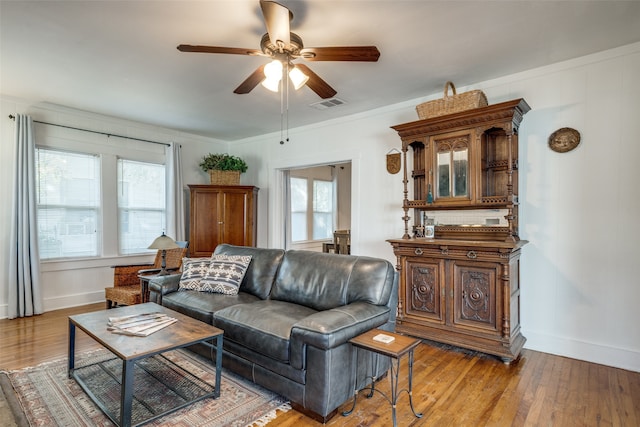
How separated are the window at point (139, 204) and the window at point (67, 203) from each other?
12.7 inches

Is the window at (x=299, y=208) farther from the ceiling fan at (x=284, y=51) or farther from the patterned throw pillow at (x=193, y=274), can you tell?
the ceiling fan at (x=284, y=51)

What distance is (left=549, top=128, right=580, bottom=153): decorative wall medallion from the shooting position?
306cm

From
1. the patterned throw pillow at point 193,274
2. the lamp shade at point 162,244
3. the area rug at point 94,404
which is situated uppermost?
the lamp shade at point 162,244

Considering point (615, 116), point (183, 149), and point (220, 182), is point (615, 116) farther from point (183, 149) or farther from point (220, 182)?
point (183, 149)

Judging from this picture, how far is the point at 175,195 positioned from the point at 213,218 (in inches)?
27.4

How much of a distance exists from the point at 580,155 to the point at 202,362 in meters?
3.72

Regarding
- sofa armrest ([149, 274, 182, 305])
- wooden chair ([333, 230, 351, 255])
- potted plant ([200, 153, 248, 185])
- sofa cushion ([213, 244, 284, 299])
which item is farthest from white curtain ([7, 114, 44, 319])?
wooden chair ([333, 230, 351, 255])

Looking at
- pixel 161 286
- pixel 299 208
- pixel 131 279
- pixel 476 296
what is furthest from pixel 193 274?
pixel 299 208

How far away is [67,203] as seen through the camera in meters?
4.59

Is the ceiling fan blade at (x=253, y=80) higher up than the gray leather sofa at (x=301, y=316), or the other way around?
the ceiling fan blade at (x=253, y=80)

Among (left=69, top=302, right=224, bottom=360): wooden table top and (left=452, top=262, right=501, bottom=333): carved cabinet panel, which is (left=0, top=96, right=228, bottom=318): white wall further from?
(left=452, top=262, right=501, bottom=333): carved cabinet panel

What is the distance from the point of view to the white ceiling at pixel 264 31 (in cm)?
230

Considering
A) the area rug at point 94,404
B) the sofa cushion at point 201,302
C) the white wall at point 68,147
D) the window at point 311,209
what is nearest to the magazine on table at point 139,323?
the sofa cushion at point 201,302

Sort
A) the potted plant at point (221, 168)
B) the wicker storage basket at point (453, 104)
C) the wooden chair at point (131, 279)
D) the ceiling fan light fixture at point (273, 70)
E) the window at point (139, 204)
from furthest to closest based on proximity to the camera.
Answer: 1. the potted plant at point (221, 168)
2. the window at point (139, 204)
3. the wooden chair at point (131, 279)
4. the wicker storage basket at point (453, 104)
5. the ceiling fan light fixture at point (273, 70)
